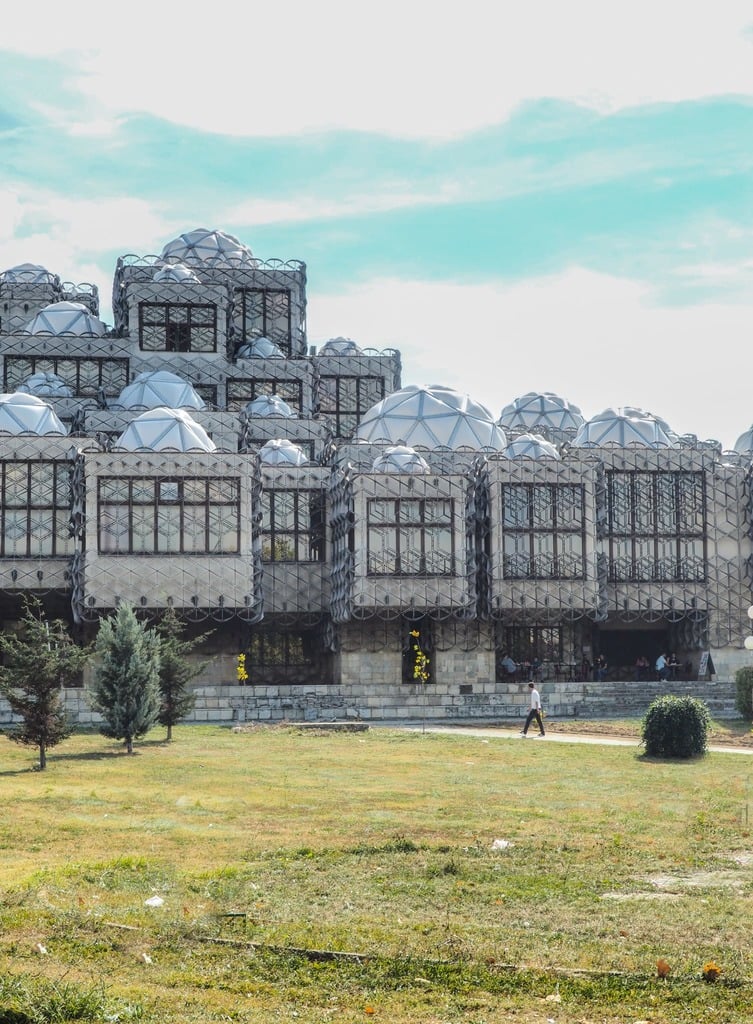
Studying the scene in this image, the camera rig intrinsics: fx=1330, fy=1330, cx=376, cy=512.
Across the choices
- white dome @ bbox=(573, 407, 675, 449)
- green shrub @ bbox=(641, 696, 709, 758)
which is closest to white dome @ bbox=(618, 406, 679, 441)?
white dome @ bbox=(573, 407, 675, 449)

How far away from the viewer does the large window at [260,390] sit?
227ft

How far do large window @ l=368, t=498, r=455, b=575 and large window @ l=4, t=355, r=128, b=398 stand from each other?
20.4 metres

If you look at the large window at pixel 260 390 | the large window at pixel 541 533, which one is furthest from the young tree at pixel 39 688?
the large window at pixel 260 390

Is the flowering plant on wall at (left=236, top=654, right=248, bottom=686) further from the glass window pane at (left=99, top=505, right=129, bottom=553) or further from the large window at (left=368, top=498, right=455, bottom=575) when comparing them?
the large window at (left=368, top=498, right=455, bottom=575)

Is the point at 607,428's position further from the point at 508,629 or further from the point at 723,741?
the point at 723,741

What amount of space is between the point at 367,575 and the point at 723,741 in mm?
19474

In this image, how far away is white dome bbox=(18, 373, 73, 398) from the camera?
209 ft

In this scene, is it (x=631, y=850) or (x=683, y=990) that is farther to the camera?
(x=631, y=850)

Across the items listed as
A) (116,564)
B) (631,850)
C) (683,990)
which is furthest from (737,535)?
(683,990)

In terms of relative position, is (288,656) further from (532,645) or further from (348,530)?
(532,645)

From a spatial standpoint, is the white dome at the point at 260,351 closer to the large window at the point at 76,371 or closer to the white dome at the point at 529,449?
the large window at the point at 76,371

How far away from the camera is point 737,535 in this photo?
58.1m

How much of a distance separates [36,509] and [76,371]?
15.5m

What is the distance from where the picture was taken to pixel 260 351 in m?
70.5
